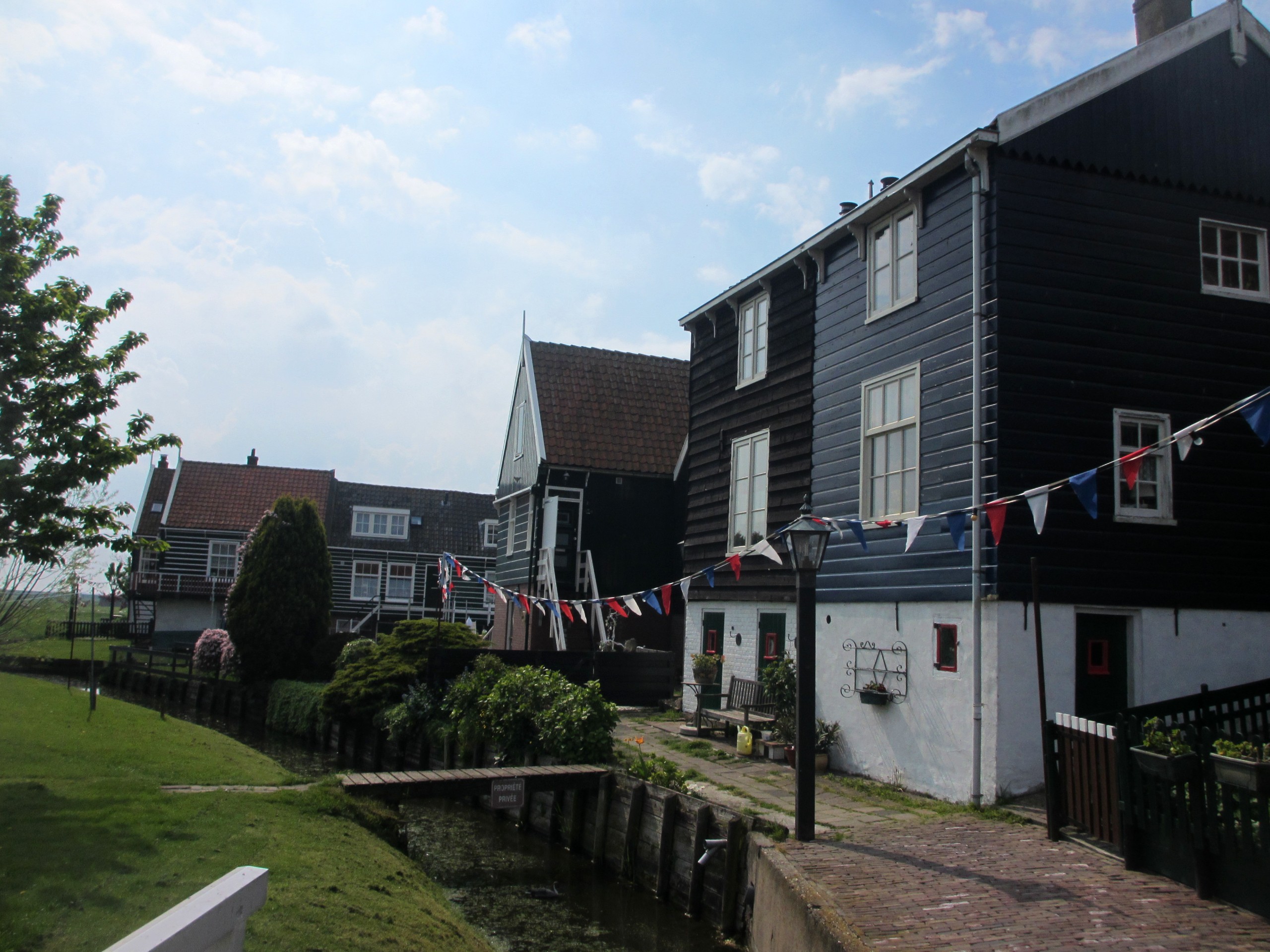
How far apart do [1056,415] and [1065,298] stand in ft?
5.07

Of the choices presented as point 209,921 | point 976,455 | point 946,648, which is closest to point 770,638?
point 946,648

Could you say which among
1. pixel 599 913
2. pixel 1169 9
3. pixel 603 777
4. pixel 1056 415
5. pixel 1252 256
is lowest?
pixel 599 913

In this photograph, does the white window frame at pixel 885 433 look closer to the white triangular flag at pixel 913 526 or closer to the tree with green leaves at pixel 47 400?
the white triangular flag at pixel 913 526

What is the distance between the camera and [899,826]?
10.2 m

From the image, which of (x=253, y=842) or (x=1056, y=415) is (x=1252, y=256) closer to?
(x=1056, y=415)

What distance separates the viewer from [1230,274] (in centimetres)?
1312

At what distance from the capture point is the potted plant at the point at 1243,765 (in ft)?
22.1

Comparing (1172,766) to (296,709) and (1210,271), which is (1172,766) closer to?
(1210,271)

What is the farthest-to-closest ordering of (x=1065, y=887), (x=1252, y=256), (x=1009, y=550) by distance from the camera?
(x=1252, y=256), (x=1009, y=550), (x=1065, y=887)

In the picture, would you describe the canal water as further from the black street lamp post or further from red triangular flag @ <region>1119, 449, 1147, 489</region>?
red triangular flag @ <region>1119, 449, 1147, 489</region>

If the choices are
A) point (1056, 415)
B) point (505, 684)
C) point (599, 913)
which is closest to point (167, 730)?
point (505, 684)

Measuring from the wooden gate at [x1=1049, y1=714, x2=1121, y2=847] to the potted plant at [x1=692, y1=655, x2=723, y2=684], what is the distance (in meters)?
9.08

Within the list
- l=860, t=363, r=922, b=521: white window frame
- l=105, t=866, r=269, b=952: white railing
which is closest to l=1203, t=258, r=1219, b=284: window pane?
l=860, t=363, r=922, b=521: white window frame

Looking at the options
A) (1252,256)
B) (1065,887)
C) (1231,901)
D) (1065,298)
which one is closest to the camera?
(1231,901)
